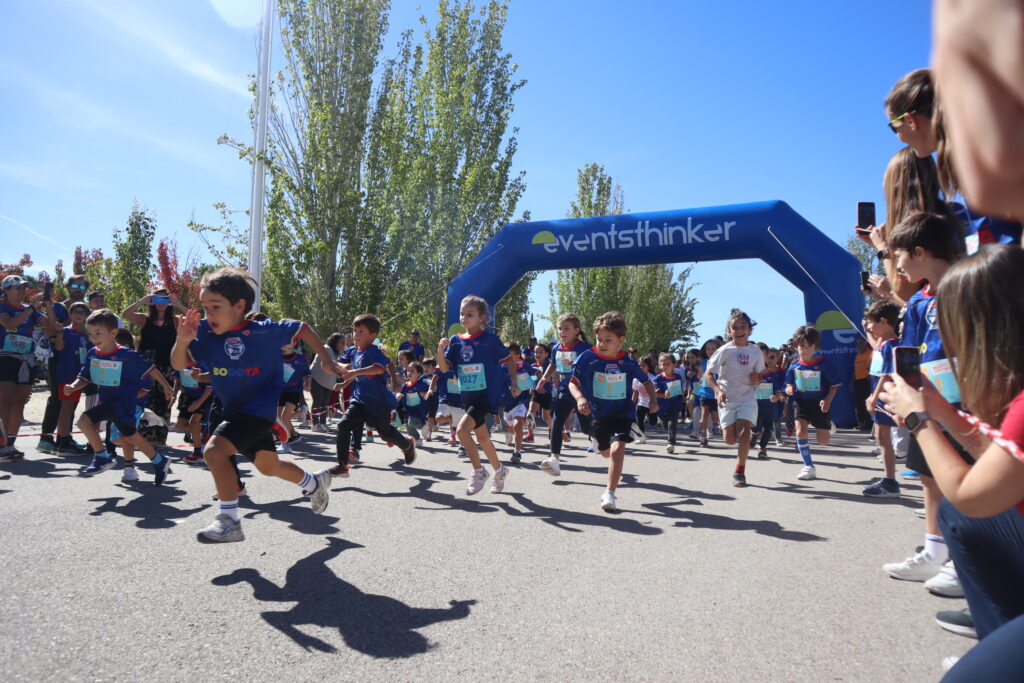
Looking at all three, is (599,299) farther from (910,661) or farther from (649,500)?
(910,661)

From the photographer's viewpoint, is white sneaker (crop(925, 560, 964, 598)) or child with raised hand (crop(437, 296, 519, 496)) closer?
white sneaker (crop(925, 560, 964, 598))

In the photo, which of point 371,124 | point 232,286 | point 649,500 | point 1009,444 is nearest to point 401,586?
point 232,286

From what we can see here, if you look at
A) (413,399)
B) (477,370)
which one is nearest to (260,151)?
(413,399)

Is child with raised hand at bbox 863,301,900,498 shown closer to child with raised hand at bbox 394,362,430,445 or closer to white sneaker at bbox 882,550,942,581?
white sneaker at bbox 882,550,942,581

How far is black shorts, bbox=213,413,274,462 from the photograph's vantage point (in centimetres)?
431

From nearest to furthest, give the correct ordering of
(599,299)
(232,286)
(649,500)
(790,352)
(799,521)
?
(232,286) → (799,521) → (649,500) → (790,352) → (599,299)

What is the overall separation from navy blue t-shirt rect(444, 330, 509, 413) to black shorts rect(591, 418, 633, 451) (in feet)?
4.04

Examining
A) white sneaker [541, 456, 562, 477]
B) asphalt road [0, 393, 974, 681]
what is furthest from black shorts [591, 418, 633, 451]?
white sneaker [541, 456, 562, 477]

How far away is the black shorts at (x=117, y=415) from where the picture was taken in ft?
21.4

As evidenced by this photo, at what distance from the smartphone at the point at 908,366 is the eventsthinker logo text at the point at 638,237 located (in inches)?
390

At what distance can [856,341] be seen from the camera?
1108cm

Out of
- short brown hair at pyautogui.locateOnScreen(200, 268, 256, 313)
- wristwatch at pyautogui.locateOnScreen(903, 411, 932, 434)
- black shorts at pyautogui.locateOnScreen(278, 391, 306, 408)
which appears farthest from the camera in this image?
black shorts at pyautogui.locateOnScreen(278, 391, 306, 408)

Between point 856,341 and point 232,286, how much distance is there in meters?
10.2

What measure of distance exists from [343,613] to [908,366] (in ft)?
9.05
